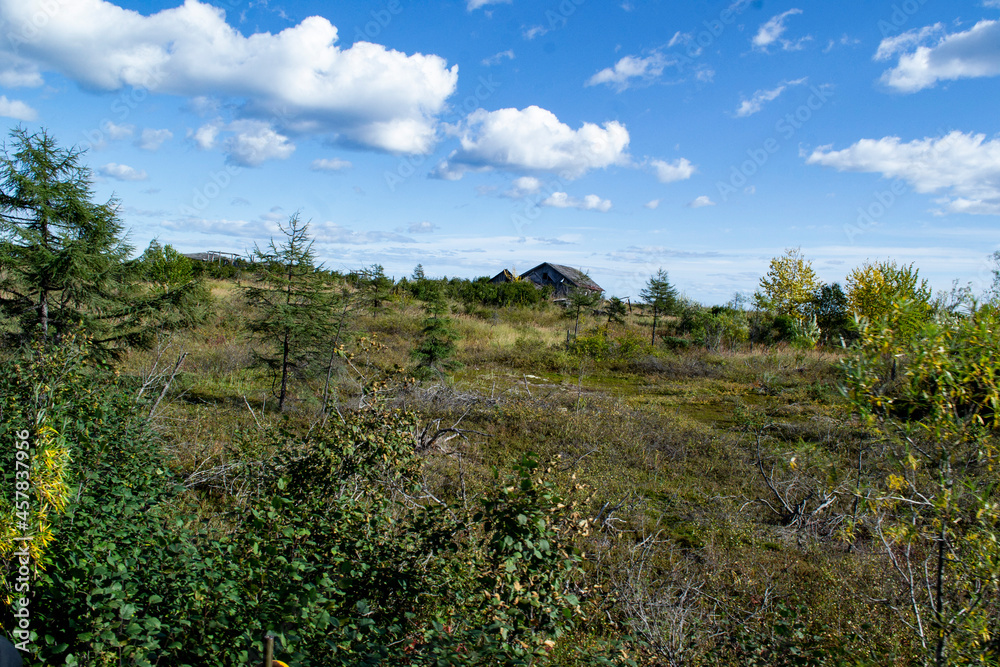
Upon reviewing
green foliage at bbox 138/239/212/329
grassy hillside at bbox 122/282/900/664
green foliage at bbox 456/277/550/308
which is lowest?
grassy hillside at bbox 122/282/900/664

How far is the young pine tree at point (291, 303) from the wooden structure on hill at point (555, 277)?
31.9m

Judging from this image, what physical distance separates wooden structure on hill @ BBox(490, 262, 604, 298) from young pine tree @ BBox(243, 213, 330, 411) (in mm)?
31866

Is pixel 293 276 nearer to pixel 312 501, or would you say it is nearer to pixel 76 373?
pixel 76 373

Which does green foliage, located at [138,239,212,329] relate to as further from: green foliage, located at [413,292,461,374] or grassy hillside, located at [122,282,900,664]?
green foliage, located at [413,292,461,374]

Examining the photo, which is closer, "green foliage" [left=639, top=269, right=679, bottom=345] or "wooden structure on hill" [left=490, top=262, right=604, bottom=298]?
"green foliage" [left=639, top=269, right=679, bottom=345]

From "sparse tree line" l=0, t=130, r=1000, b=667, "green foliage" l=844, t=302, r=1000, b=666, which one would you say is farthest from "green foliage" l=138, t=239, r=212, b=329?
"green foliage" l=844, t=302, r=1000, b=666

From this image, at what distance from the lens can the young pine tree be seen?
33.9ft

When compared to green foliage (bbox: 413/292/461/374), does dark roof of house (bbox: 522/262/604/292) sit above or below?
above

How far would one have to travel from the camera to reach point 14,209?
27.5 ft

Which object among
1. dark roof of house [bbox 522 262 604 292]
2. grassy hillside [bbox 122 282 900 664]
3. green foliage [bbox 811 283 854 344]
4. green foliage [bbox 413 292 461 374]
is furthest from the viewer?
dark roof of house [bbox 522 262 604 292]

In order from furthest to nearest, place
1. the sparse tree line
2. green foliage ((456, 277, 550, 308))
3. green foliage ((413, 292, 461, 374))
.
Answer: green foliage ((456, 277, 550, 308)), green foliage ((413, 292, 461, 374)), the sparse tree line

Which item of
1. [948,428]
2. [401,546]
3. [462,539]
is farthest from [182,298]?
[948,428]

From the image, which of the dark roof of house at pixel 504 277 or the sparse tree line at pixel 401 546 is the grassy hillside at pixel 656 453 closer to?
the sparse tree line at pixel 401 546

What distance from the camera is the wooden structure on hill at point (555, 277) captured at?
42934 millimetres
